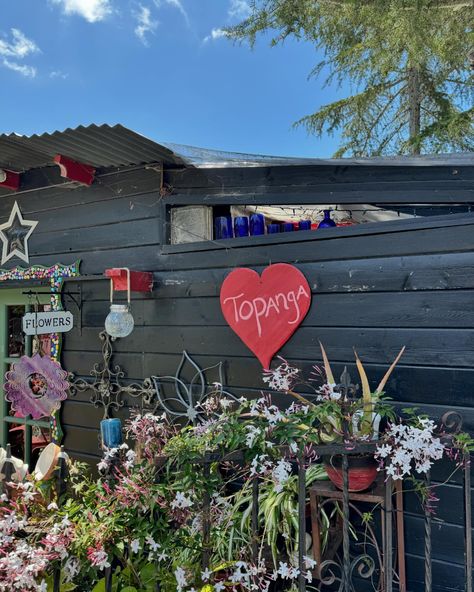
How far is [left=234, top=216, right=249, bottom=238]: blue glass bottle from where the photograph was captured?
246cm

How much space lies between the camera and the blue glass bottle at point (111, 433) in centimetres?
251

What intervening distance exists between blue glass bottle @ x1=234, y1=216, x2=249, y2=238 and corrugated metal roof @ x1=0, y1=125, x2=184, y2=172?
0.45 m

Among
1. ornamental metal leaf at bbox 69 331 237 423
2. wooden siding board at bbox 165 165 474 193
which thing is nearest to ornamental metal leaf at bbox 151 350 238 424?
ornamental metal leaf at bbox 69 331 237 423

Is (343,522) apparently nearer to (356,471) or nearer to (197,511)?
(356,471)

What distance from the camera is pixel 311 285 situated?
211cm

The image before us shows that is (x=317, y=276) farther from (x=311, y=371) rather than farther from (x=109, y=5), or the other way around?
(x=109, y=5)

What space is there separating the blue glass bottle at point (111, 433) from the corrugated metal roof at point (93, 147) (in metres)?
1.50

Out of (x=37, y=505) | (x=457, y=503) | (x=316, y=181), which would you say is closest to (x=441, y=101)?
(x=316, y=181)

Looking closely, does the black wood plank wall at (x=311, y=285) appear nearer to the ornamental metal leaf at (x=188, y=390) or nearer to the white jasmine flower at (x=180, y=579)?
the ornamental metal leaf at (x=188, y=390)

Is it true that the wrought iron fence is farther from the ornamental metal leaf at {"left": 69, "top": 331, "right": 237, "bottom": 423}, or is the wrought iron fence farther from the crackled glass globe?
the crackled glass globe

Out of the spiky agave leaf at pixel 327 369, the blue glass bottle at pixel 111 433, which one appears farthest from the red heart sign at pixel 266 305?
the blue glass bottle at pixel 111 433

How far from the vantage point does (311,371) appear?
2.10 m

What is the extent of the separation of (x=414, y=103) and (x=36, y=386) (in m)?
6.23

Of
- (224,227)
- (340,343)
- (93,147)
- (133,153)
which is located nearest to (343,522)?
(340,343)
